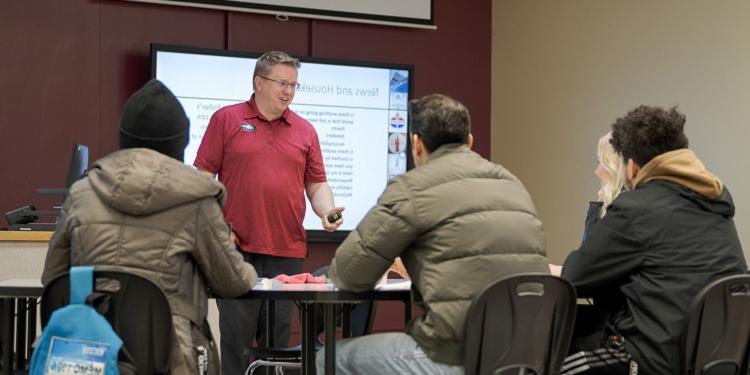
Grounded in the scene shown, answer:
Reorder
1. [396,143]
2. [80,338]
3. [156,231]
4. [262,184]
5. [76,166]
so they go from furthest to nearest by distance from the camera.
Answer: [396,143] < [76,166] < [262,184] < [156,231] < [80,338]

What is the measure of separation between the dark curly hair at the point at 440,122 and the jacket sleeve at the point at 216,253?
0.64 meters

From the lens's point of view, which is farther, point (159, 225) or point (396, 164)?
point (396, 164)

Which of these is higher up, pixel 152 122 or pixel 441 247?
pixel 152 122

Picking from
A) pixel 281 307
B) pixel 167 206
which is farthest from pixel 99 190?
pixel 281 307

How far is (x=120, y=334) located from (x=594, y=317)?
1.48 meters

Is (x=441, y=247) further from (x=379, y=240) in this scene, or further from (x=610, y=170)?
(x=610, y=170)

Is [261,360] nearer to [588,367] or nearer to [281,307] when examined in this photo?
[281,307]

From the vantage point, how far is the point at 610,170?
3.91 m

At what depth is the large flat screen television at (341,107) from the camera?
6105 mm

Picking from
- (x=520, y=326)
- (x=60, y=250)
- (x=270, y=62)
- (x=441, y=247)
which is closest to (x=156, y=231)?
(x=60, y=250)

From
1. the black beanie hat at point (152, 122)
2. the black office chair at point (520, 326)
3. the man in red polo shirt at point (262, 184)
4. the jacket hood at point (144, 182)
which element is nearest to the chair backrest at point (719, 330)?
the black office chair at point (520, 326)

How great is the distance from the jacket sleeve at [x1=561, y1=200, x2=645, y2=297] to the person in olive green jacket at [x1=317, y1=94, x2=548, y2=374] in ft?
0.58

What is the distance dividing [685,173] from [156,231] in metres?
1.54

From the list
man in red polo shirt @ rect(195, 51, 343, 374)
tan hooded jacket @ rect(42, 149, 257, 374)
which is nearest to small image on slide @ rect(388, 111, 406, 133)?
man in red polo shirt @ rect(195, 51, 343, 374)
